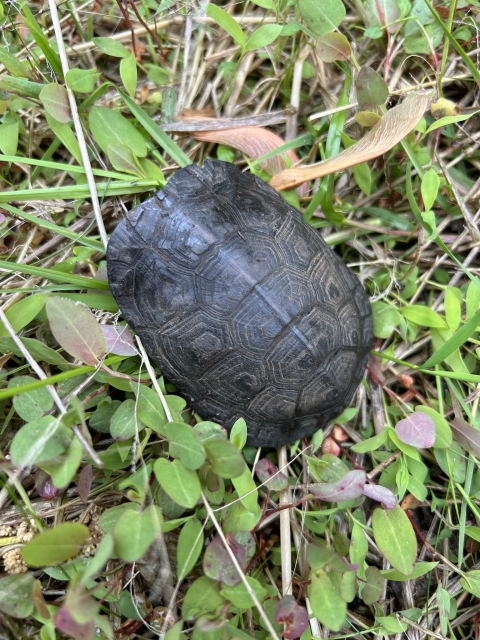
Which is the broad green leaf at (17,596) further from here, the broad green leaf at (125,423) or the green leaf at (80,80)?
the green leaf at (80,80)

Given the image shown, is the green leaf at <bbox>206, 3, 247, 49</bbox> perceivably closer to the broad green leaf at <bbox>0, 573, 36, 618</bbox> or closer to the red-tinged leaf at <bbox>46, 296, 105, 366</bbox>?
the red-tinged leaf at <bbox>46, 296, 105, 366</bbox>

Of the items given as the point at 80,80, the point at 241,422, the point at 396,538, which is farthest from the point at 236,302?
the point at 80,80

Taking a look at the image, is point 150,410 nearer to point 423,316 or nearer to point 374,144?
point 423,316

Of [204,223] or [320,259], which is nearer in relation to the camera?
[204,223]

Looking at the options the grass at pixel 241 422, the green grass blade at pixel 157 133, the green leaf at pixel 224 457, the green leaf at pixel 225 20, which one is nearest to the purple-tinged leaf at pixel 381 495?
the grass at pixel 241 422

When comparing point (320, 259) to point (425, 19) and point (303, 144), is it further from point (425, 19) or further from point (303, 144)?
point (425, 19)

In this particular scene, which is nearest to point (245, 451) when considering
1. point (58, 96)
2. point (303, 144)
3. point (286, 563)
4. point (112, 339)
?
point (286, 563)
